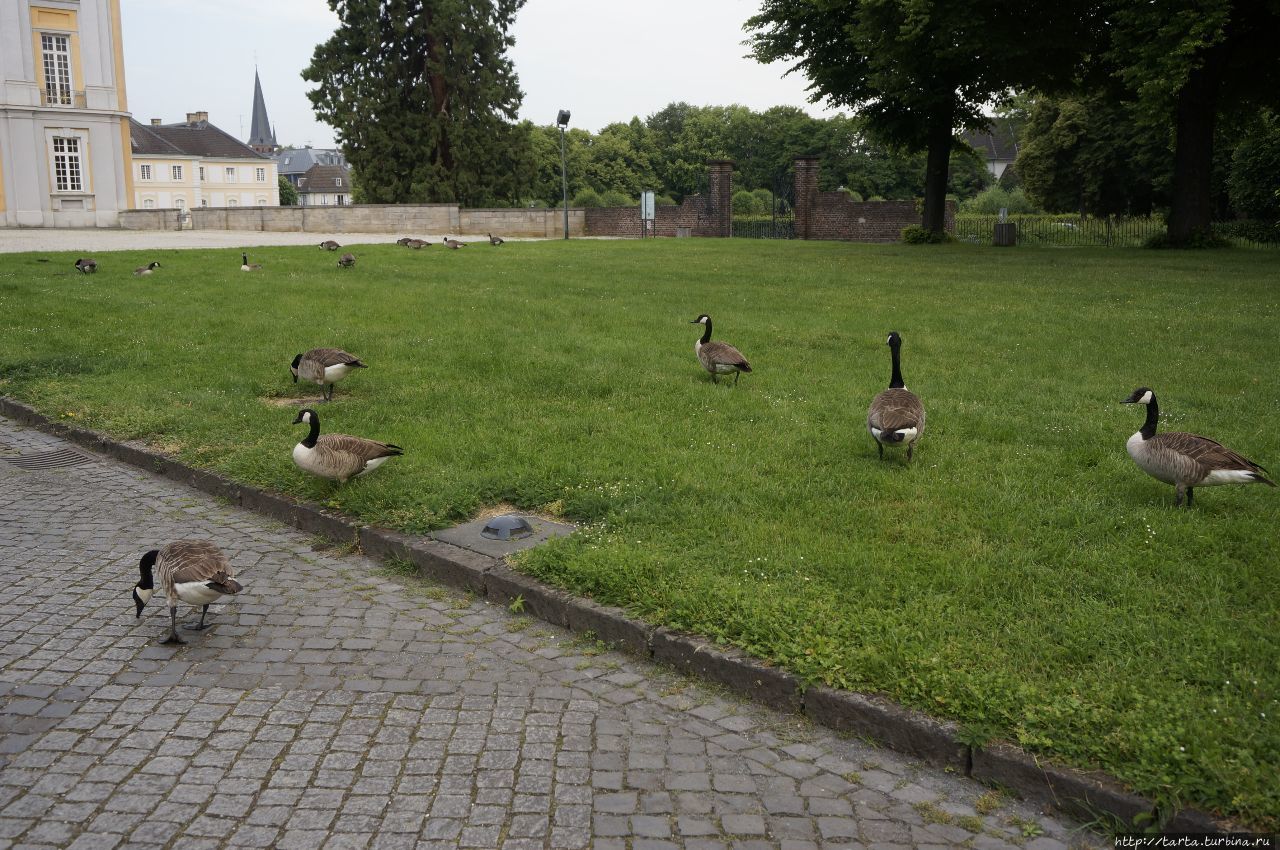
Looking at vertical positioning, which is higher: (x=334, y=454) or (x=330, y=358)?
(x=330, y=358)

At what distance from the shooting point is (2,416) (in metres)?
11.6

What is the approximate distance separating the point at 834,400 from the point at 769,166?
286 feet

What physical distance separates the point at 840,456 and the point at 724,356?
9.51ft

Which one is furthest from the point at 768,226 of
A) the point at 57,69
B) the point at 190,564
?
the point at 190,564

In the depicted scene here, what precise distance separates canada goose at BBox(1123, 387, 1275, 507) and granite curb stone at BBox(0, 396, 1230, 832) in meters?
3.33

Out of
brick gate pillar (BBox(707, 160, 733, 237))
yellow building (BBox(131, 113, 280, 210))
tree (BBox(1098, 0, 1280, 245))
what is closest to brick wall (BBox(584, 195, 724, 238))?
brick gate pillar (BBox(707, 160, 733, 237))

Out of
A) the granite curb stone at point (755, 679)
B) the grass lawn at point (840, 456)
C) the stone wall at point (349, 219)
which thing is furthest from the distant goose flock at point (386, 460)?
the stone wall at point (349, 219)

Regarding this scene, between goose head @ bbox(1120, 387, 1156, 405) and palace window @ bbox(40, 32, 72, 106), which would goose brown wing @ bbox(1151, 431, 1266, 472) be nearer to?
goose head @ bbox(1120, 387, 1156, 405)

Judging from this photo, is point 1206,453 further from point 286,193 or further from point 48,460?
point 286,193

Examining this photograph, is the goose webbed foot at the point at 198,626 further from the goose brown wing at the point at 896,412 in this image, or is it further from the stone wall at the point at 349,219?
the stone wall at the point at 349,219

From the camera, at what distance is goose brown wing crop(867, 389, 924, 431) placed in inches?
297

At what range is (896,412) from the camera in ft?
25.2

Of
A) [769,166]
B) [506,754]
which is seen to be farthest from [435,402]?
[769,166]

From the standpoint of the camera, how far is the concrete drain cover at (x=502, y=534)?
21.7 feet
